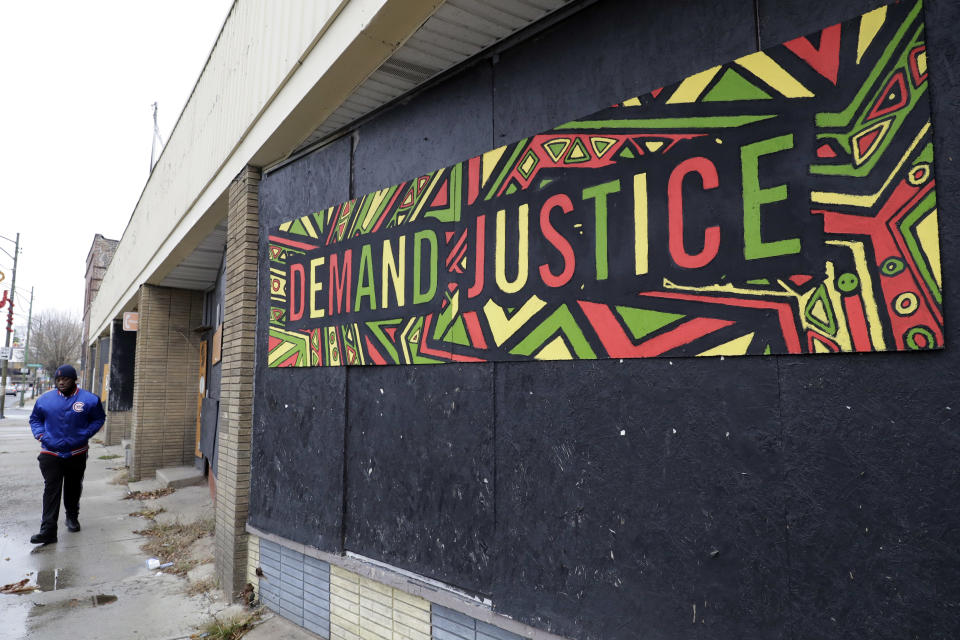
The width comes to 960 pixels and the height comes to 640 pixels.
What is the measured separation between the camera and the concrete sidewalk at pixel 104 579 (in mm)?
4805

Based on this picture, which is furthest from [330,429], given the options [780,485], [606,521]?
[780,485]

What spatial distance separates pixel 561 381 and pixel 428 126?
2.18 m

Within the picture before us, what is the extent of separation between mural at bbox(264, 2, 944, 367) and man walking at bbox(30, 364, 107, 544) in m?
6.04

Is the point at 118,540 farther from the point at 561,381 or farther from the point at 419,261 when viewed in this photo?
the point at 561,381

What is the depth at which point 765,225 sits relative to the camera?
7.52ft

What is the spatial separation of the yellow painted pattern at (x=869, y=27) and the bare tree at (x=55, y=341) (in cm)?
6647

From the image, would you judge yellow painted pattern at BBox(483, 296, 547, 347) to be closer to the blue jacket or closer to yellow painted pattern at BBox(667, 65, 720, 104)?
yellow painted pattern at BBox(667, 65, 720, 104)

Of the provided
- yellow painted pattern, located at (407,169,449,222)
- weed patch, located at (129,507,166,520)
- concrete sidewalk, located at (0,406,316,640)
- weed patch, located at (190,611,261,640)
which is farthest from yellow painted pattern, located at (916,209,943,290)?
weed patch, located at (129,507,166,520)

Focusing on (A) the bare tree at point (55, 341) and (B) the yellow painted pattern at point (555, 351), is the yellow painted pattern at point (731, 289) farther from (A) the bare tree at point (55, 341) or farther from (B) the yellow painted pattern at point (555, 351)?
(A) the bare tree at point (55, 341)

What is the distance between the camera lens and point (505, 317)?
3.31m

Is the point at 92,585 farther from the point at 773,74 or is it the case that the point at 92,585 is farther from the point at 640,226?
the point at 773,74

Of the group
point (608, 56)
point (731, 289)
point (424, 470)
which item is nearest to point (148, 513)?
point (424, 470)

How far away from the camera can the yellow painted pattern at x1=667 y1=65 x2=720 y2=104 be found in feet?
8.27

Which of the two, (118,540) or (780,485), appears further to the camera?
(118,540)
